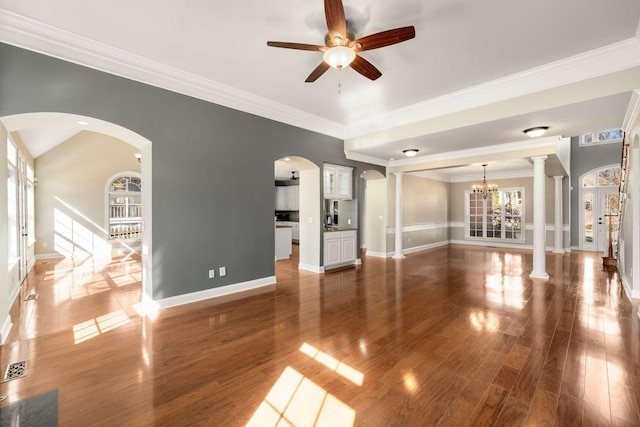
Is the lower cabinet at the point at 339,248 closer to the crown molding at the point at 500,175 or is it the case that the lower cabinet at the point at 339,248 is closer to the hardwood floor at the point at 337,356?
the hardwood floor at the point at 337,356

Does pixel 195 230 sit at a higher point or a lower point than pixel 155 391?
higher

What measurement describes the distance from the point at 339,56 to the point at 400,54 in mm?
1023

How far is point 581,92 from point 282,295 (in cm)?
477

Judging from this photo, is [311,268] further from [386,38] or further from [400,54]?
Result: [386,38]

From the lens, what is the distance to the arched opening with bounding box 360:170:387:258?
8.03 meters

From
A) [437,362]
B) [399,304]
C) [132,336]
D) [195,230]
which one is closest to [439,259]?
[399,304]

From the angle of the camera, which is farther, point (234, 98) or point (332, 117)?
point (332, 117)

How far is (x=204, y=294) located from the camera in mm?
4234

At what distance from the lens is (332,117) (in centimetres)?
555

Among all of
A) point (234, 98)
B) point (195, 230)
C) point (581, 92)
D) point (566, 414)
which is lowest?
point (566, 414)

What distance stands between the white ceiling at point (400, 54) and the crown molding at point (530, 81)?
0.04ft

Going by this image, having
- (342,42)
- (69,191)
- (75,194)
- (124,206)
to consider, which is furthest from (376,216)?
(69,191)

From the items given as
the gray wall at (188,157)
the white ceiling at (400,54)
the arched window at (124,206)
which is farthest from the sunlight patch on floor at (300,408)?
the arched window at (124,206)

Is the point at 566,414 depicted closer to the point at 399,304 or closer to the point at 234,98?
the point at 399,304
